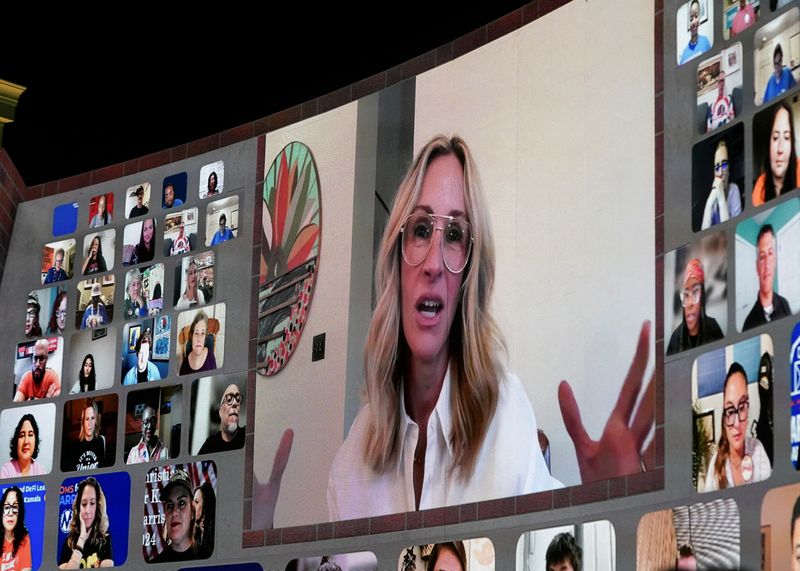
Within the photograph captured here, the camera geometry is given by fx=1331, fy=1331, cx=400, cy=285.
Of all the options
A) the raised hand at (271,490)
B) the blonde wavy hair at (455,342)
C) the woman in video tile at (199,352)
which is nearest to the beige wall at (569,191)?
the blonde wavy hair at (455,342)

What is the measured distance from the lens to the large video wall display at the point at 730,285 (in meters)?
6.96

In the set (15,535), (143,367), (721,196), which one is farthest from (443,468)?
(15,535)

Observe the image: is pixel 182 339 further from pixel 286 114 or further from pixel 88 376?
pixel 286 114

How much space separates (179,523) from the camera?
1090 centimetres

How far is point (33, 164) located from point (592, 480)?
6.99m

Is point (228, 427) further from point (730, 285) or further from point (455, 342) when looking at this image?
point (730, 285)

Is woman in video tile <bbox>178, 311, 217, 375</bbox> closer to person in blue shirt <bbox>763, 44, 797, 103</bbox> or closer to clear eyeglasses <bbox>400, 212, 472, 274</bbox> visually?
clear eyeglasses <bbox>400, 212, 472, 274</bbox>

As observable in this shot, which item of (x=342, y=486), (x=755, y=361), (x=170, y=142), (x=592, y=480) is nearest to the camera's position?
(x=755, y=361)

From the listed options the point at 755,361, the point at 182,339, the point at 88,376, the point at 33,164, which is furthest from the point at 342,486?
the point at 33,164

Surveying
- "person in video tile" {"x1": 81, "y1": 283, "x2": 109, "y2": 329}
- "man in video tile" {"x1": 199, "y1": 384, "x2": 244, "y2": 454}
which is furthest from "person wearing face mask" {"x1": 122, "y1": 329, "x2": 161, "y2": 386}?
"man in video tile" {"x1": 199, "y1": 384, "x2": 244, "y2": 454}

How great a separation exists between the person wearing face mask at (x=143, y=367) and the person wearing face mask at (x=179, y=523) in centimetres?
94

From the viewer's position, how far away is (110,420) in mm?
11617

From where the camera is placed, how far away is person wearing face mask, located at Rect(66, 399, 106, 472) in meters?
11.6

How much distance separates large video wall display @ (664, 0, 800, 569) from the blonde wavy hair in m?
1.74
